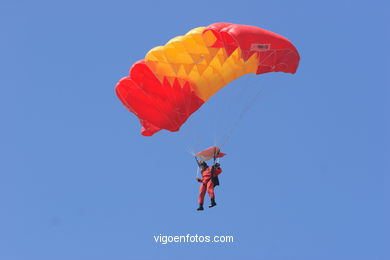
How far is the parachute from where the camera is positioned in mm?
24594

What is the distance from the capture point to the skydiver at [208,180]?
25672 millimetres

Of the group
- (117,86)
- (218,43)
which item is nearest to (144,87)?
(117,86)

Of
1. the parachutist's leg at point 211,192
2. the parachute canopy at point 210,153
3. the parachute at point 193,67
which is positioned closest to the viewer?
the parachute at point 193,67

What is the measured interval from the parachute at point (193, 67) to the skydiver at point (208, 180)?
1397 millimetres

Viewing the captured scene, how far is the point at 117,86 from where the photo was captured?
984 inches

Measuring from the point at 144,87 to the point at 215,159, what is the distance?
9.64 ft

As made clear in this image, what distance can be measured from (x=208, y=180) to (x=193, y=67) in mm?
3177

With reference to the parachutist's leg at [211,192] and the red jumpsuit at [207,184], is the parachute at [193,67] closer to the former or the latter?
the red jumpsuit at [207,184]

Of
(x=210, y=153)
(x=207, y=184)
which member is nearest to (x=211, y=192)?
(x=207, y=184)

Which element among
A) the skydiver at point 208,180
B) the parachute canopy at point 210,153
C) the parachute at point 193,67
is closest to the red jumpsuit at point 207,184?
the skydiver at point 208,180

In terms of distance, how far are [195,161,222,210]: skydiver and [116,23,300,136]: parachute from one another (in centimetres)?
140

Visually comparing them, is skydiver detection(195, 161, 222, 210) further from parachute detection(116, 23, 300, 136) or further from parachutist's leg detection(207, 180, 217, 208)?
parachute detection(116, 23, 300, 136)

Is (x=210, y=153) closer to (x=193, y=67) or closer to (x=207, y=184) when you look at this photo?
(x=207, y=184)

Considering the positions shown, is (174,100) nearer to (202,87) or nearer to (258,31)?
(202,87)
